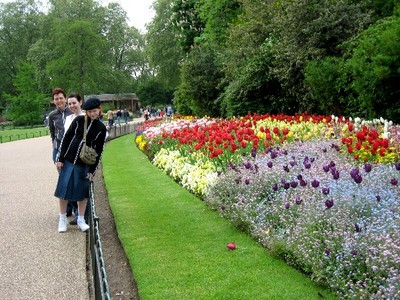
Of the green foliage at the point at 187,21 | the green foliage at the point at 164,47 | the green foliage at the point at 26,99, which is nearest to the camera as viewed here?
the green foliage at the point at 187,21

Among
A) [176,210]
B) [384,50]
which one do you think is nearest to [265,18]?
[384,50]

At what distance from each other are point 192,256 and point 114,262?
0.91 metres

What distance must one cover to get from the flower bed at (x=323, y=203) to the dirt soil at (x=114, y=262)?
54.5 inches

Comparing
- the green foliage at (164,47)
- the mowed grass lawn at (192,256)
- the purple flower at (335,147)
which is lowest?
the mowed grass lawn at (192,256)

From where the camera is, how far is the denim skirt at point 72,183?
672 cm

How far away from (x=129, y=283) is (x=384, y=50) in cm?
896

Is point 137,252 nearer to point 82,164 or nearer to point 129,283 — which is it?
point 129,283

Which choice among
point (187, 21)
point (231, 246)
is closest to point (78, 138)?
point (231, 246)

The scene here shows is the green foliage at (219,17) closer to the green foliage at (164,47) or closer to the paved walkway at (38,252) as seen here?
the green foliage at (164,47)

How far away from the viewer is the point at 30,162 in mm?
17469

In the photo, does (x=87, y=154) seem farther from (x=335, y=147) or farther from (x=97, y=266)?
(x=335, y=147)

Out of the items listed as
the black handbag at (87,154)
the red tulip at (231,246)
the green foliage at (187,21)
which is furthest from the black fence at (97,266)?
the green foliage at (187,21)

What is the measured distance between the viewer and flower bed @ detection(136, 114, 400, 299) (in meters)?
4.18

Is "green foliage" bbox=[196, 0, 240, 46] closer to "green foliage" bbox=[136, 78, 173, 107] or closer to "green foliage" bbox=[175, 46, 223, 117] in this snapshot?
"green foliage" bbox=[175, 46, 223, 117]
